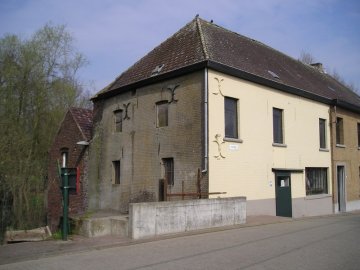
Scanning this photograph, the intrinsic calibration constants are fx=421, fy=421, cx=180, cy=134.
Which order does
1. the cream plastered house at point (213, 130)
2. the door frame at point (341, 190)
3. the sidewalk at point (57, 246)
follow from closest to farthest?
the sidewalk at point (57, 246) < the cream plastered house at point (213, 130) < the door frame at point (341, 190)

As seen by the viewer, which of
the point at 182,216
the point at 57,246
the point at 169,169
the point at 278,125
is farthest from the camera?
the point at 278,125

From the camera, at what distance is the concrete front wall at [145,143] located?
16.1 metres

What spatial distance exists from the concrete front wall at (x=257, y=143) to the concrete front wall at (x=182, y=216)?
1610 millimetres

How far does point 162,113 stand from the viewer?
58.2ft

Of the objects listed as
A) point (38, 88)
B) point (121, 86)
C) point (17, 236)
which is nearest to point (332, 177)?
point (121, 86)

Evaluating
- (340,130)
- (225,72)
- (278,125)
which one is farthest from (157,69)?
(340,130)

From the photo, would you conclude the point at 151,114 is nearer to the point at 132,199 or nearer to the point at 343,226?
the point at 132,199

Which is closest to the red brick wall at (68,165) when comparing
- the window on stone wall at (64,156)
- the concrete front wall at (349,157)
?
the window on stone wall at (64,156)

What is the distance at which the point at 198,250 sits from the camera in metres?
9.42

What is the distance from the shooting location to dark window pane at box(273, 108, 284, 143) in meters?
19.1

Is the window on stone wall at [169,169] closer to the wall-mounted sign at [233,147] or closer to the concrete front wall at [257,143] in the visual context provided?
the concrete front wall at [257,143]

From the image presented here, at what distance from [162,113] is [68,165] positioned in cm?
820

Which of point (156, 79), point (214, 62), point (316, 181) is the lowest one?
point (316, 181)

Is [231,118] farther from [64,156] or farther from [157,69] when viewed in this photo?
[64,156]
